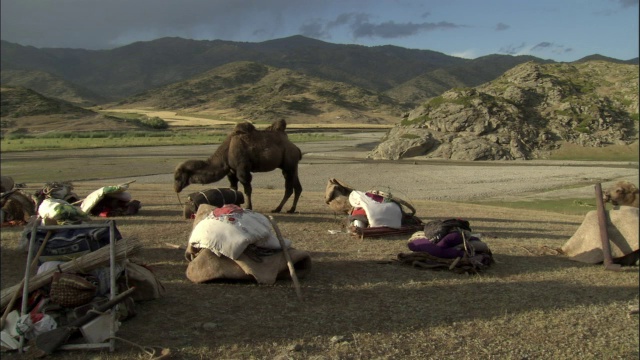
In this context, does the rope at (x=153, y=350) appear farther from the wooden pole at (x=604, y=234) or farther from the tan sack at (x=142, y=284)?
the wooden pole at (x=604, y=234)

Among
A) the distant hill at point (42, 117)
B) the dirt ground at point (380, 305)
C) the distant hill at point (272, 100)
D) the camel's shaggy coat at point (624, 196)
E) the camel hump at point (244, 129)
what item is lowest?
the dirt ground at point (380, 305)

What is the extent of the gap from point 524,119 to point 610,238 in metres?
36.7

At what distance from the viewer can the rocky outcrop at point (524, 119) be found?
41875 millimetres

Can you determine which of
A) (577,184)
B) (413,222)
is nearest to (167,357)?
(413,222)

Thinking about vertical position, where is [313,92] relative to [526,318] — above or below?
above

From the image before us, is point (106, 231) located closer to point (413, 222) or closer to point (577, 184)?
point (413, 222)

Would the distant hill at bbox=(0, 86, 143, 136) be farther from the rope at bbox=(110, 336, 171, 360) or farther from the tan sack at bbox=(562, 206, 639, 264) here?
the rope at bbox=(110, 336, 171, 360)

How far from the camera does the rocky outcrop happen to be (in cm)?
4188

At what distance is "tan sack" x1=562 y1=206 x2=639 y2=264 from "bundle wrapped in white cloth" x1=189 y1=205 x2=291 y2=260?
5173mm

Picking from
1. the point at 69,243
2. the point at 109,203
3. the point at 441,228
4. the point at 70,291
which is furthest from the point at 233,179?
the point at 70,291

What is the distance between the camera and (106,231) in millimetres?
8086

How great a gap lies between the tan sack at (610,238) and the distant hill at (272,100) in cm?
11463

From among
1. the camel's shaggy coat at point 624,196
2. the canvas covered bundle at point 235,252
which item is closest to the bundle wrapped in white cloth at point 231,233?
the canvas covered bundle at point 235,252

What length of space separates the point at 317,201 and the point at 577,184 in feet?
47.1
